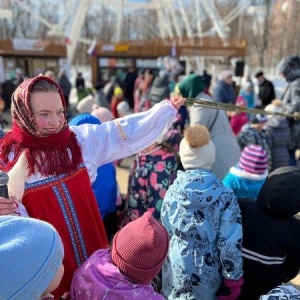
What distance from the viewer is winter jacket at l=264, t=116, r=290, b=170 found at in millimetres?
4078

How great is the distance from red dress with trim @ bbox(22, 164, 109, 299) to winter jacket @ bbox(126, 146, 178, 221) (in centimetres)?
87

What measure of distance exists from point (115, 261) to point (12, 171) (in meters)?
0.55

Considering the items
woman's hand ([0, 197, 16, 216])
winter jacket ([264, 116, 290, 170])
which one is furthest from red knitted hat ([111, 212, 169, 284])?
winter jacket ([264, 116, 290, 170])

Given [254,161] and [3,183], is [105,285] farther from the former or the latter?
[254,161]

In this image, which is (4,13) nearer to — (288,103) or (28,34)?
(288,103)

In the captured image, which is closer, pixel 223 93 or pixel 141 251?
pixel 141 251

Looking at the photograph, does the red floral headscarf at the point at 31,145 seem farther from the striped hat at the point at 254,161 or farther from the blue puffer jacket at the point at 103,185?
the striped hat at the point at 254,161

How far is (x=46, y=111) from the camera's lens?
150 cm

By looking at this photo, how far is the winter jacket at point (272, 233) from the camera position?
1.75 m

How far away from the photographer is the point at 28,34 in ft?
153

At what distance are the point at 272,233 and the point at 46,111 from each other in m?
1.23

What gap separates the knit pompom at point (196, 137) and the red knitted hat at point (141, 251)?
2.42ft

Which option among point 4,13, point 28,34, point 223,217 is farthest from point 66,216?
point 28,34

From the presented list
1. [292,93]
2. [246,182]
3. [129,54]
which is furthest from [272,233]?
[129,54]
